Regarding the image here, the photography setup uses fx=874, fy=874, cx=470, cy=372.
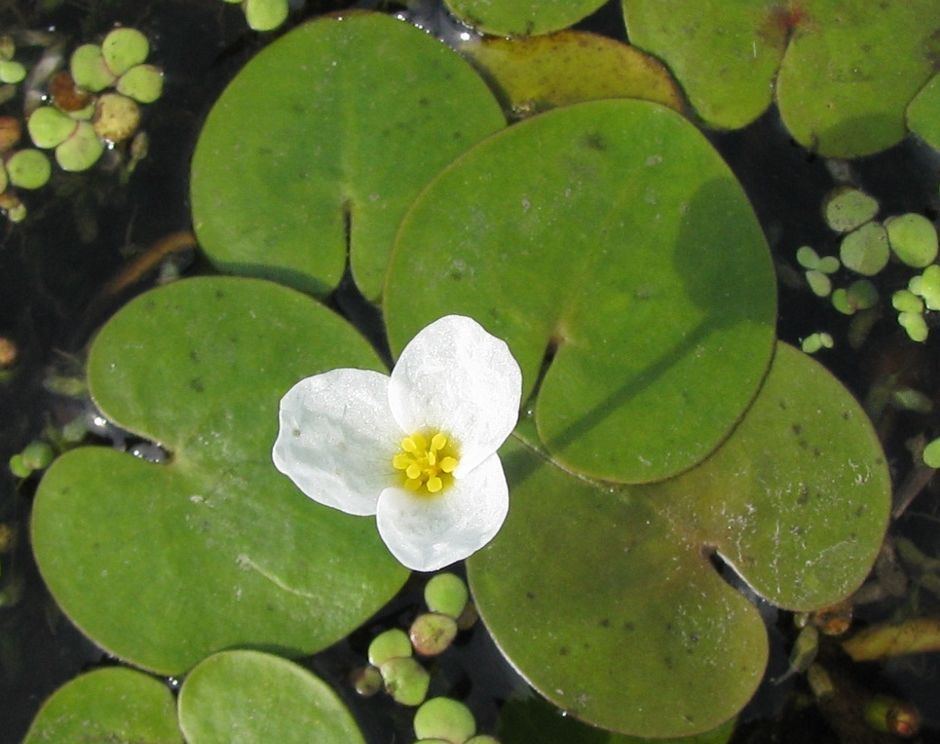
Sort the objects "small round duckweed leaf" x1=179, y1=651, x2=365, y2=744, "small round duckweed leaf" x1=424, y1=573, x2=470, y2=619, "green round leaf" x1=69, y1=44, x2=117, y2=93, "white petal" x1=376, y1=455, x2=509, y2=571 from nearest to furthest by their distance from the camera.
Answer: "white petal" x1=376, y1=455, x2=509, y2=571, "small round duckweed leaf" x1=179, y1=651, x2=365, y2=744, "small round duckweed leaf" x1=424, y1=573, x2=470, y2=619, "green round leaf" x1=69, y1=44, x2=117, y2=93

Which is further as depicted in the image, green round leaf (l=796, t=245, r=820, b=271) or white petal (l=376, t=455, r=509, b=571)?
green round leaf (l=796, t=245, r=820, b=271)

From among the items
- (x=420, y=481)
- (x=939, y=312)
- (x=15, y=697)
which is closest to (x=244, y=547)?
(x=420, y=481)

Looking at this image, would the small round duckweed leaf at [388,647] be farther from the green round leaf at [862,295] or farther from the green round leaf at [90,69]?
the green round leaf at [90,69]

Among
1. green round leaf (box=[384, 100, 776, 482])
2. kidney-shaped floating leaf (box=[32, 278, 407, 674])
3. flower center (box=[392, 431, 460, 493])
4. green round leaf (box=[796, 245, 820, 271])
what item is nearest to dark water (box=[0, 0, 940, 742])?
green round leaf (box=[796, 245, 820, 271])

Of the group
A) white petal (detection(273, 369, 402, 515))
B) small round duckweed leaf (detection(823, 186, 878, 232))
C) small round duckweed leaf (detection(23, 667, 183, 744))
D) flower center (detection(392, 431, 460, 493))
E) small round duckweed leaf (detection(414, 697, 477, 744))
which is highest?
white petal (detection(273, 369, 402, 515))

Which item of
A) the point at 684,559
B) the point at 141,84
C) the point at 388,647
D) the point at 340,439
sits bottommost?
the point at 388,647

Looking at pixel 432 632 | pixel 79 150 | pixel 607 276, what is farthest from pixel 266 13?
pixel 432 632

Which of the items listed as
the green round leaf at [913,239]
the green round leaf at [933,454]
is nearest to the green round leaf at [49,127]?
the green round leaf at [913,239]

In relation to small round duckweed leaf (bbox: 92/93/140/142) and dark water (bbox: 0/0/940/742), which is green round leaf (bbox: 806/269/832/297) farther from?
small round duckweed leaf (bbox: 92/93/140/142)

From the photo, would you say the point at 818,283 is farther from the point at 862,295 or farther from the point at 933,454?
the point at 933,454
